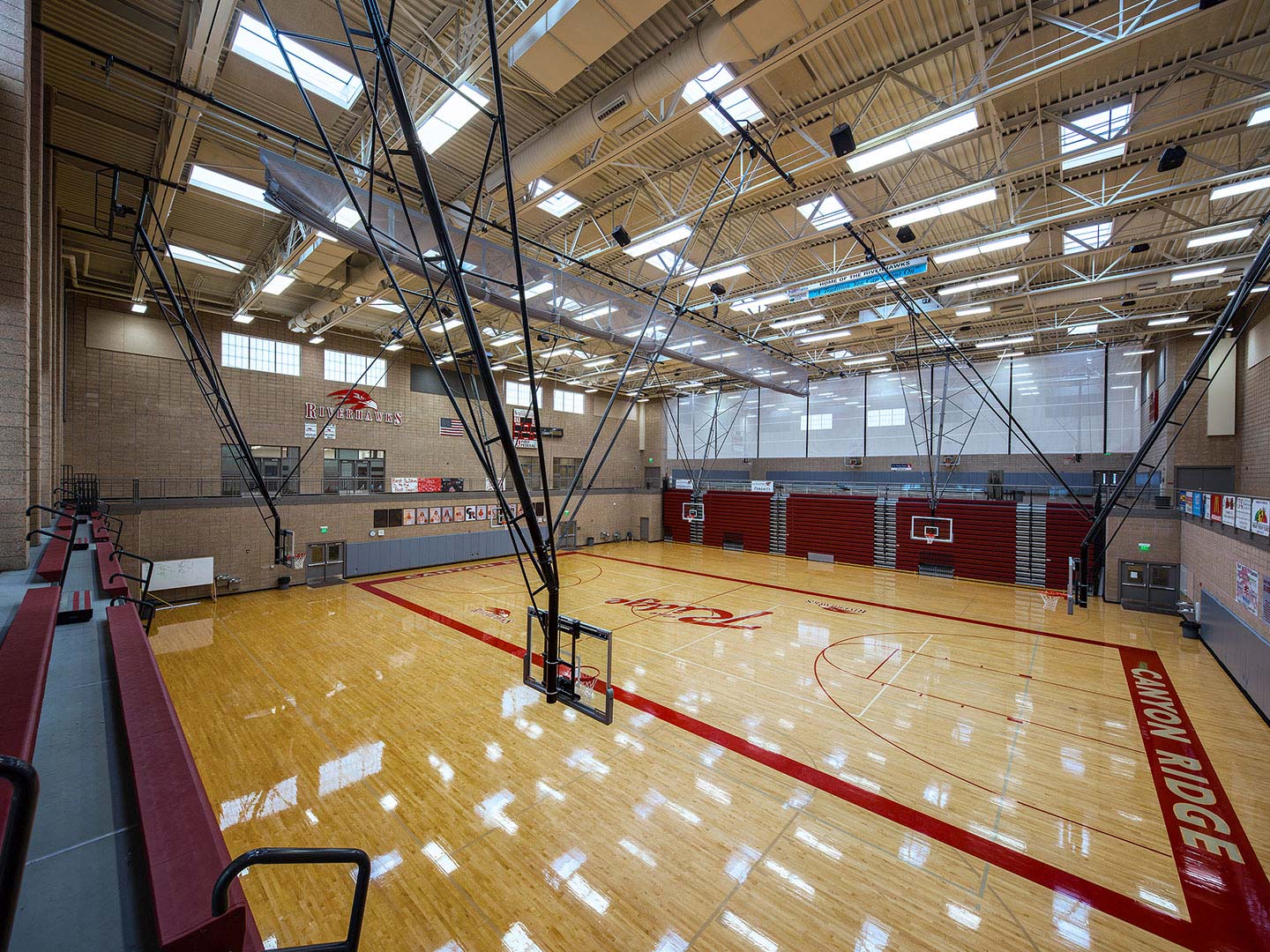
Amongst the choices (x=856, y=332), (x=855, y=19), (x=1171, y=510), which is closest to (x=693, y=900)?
(x=855, y=19)

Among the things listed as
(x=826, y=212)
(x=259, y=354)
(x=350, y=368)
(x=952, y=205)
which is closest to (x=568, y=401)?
(x=350, y=368)

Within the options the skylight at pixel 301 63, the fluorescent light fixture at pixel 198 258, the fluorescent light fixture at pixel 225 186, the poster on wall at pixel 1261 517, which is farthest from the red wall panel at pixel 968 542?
the fluorescent light fixture at pixel 198 258

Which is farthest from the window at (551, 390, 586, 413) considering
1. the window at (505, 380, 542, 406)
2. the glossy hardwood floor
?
the glossy hardwood floor

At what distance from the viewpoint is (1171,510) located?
14.3m

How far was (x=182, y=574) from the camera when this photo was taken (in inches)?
545

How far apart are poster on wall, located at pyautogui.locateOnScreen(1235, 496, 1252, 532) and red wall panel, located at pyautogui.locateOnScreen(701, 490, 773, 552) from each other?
50.0 ft

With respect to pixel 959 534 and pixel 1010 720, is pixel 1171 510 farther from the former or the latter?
pixel 1010 720

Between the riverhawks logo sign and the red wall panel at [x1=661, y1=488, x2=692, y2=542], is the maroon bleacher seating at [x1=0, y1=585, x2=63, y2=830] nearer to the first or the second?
the riverhawks logo sign

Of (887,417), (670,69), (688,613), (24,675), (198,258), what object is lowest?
(688,613)

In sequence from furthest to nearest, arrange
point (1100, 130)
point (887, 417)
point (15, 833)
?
point (887, 417)
point (1100, 130)
point (15, 833)

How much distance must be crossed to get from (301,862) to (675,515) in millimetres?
26362

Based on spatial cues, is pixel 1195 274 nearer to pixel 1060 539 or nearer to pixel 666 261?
pixel 1060 539

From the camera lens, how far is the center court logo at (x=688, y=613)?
12555 mm

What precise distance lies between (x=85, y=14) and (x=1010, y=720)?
598 inches
